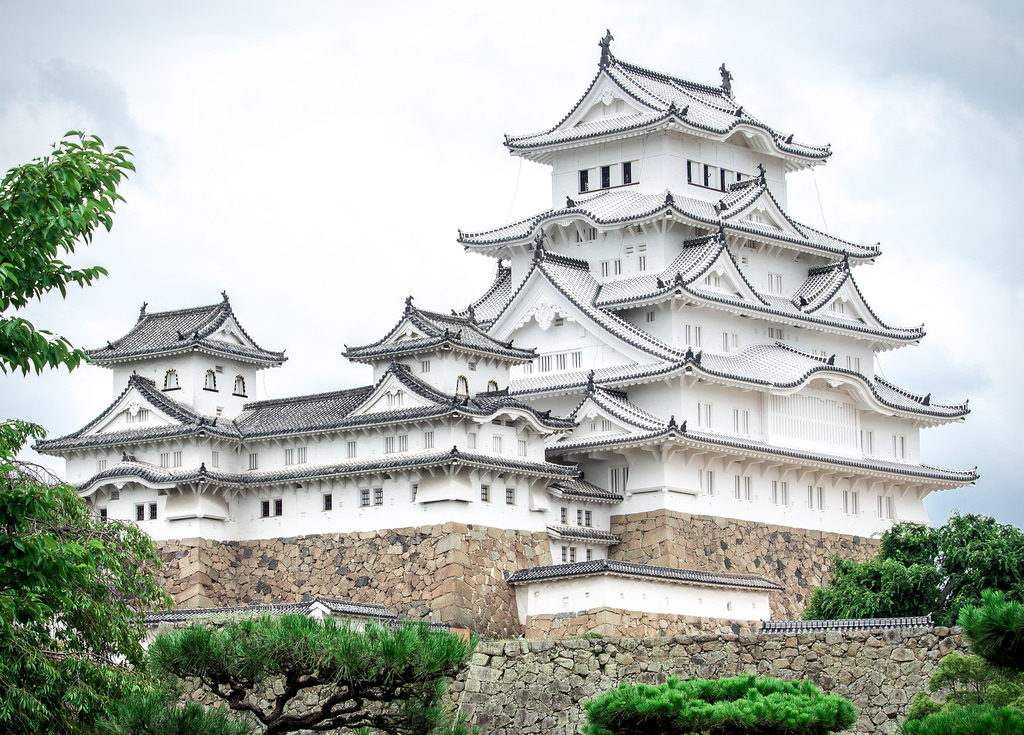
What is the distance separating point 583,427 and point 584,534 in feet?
13.0

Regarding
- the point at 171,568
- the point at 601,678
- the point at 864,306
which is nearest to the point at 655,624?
the point at 601,678

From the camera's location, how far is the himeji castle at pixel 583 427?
5194 cm

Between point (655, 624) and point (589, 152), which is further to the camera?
point (589, 152)

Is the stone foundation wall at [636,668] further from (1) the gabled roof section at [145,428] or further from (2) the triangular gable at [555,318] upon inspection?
(2) the triangular gable at [555,318]

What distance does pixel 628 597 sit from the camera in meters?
49.7

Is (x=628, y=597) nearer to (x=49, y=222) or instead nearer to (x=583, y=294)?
(x=583, y=294)

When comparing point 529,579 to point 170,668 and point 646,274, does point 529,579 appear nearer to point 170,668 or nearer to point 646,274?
point 646,274

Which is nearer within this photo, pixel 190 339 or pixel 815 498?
pixel 190 339

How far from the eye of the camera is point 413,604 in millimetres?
51031

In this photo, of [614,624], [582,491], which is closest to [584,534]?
[582,491]

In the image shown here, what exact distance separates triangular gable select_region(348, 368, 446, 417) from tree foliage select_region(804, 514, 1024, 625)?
1336cm

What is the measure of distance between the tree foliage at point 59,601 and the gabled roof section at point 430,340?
19738 millimetres

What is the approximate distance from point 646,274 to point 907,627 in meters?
27.8

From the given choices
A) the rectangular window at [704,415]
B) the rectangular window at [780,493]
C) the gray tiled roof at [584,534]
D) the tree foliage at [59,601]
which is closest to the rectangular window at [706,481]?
the rectangular window at [704,415]
